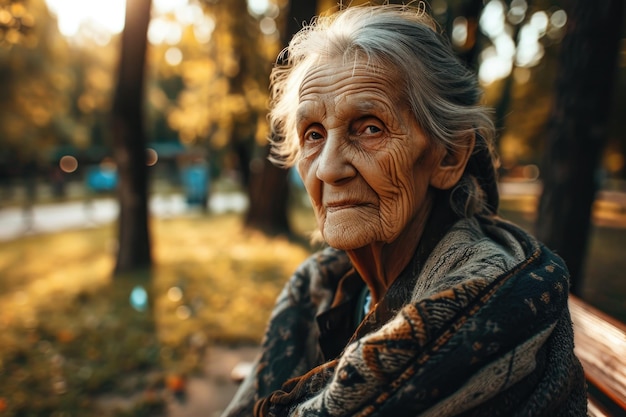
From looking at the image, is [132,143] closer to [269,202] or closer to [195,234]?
[269,202]

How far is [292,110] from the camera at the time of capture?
6.43ft

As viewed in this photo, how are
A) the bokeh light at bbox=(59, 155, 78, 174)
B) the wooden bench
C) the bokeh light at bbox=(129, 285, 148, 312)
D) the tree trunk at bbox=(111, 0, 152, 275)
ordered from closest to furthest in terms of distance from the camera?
1. the wooden bench
2. the bokeh light at bbox=(129, 285, 148, 312)
3. the tree trunk at bbox=(111, 0, 152, 275)
4. the bokeh light at bbox=(59, 155, 78, 174)

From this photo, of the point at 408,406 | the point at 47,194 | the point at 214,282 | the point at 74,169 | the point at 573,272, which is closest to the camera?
the point at 408,406

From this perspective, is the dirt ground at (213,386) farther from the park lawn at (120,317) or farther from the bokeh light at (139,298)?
the bokeh light at (139,298)

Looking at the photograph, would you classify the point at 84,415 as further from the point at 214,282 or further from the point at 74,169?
the point at 74,169

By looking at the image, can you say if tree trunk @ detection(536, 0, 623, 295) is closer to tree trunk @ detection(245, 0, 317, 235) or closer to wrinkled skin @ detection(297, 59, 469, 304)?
wrinkled skin @ detection(297, 59, 469, 304)

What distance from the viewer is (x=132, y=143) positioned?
6621mm

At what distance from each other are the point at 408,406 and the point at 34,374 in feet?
13.3

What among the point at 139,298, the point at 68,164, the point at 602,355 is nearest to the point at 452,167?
the point at 602,355

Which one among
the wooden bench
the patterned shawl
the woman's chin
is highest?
the woman's chin

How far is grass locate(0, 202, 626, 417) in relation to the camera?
151 inches

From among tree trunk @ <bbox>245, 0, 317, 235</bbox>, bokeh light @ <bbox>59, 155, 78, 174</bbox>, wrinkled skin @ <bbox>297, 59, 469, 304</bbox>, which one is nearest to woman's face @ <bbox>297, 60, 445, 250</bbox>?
wrinkled skin @ <bbox>297, 59, 469, 304</bbox>

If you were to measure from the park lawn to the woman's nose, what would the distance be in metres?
2.91

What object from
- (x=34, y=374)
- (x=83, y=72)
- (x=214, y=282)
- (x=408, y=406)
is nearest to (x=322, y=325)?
(x=408, y=406)
